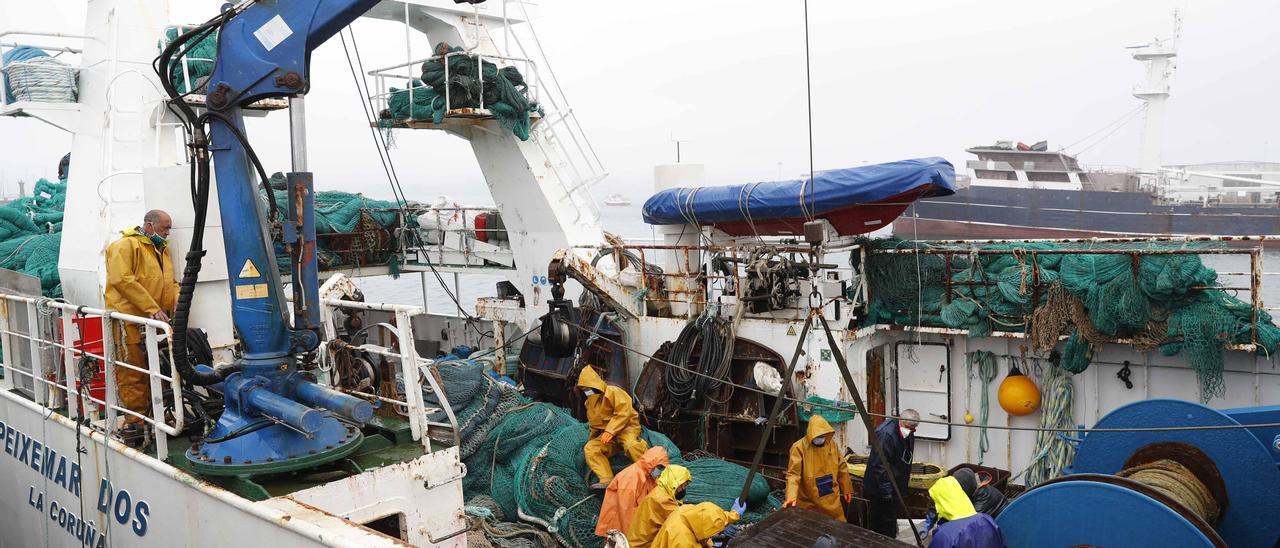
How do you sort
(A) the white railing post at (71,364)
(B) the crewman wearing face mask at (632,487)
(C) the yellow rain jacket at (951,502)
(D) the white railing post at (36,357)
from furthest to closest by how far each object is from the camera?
(D) the white railing post at (36,357) → (B) the crewman wearing face mask at (632,487) → (A) the white railing post at (71,364) → (C) the yellow rain jacket at (951,502)

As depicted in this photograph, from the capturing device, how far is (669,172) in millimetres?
10711

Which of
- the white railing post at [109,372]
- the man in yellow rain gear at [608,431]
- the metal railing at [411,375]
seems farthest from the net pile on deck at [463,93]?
the white railing post at [109,372]

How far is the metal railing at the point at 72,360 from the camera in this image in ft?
16.2

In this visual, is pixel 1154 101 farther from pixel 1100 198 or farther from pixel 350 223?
pixel 350 223

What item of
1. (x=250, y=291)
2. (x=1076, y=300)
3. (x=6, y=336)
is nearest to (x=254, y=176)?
(x=250, y=291)

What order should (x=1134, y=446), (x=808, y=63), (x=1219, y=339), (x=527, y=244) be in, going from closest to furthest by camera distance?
(x=808, y=63) → (x=1134, y=446) → (x=1219, y=339) → (x=527, y=244)

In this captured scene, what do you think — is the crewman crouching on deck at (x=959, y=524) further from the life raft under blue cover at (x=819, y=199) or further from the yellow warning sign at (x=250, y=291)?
the yellow warning sign at (x=250, y=291)

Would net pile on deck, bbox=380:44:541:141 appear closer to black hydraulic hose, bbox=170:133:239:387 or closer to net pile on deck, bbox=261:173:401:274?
net pile on deck, bbox=261:173:401:274

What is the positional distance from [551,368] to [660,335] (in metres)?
1.29

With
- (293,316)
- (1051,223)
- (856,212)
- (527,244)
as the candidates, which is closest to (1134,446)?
(856,212)

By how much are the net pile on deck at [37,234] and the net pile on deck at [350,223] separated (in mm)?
2725

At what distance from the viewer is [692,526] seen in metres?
5.05

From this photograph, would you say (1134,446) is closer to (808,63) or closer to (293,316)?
(808,63)

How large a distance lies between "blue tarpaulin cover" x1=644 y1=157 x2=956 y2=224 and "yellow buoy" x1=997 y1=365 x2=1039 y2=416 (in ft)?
6.62
